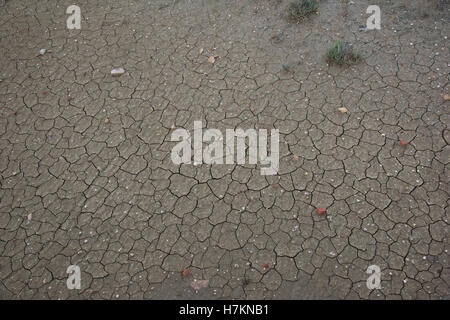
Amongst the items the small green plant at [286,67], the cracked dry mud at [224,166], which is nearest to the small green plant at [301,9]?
the cracked dry mud at [224,166]

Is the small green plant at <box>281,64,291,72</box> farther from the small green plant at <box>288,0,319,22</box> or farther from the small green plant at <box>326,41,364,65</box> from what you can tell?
the small green plant at <box>288,0,319,22</box>

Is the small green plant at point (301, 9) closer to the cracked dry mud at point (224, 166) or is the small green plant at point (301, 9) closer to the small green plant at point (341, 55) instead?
the cracked dry mud at point (224, 166)

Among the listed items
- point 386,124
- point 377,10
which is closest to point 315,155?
point 386,124

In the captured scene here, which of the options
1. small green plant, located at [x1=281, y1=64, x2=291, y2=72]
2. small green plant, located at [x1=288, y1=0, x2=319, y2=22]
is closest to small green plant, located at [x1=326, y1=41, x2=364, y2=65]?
small green plant, located at [x1=281, y1=64, x2=291, y2=72]

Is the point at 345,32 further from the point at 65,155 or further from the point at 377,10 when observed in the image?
the point at 65,155

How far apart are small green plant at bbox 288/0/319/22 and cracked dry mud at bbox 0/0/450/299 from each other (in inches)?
6.0

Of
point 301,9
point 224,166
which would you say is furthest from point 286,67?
point 224,166

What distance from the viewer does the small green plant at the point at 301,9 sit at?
20.4 ft

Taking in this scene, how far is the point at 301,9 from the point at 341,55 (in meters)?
1.29

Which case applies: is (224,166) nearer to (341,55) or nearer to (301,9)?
(341,55)

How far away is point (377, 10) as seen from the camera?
616cm

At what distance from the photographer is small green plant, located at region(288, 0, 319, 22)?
245 inches

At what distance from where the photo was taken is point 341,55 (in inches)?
217

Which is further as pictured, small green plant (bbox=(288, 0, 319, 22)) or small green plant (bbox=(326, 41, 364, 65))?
small green plant (bbox=(288, 0, 319, 22))
